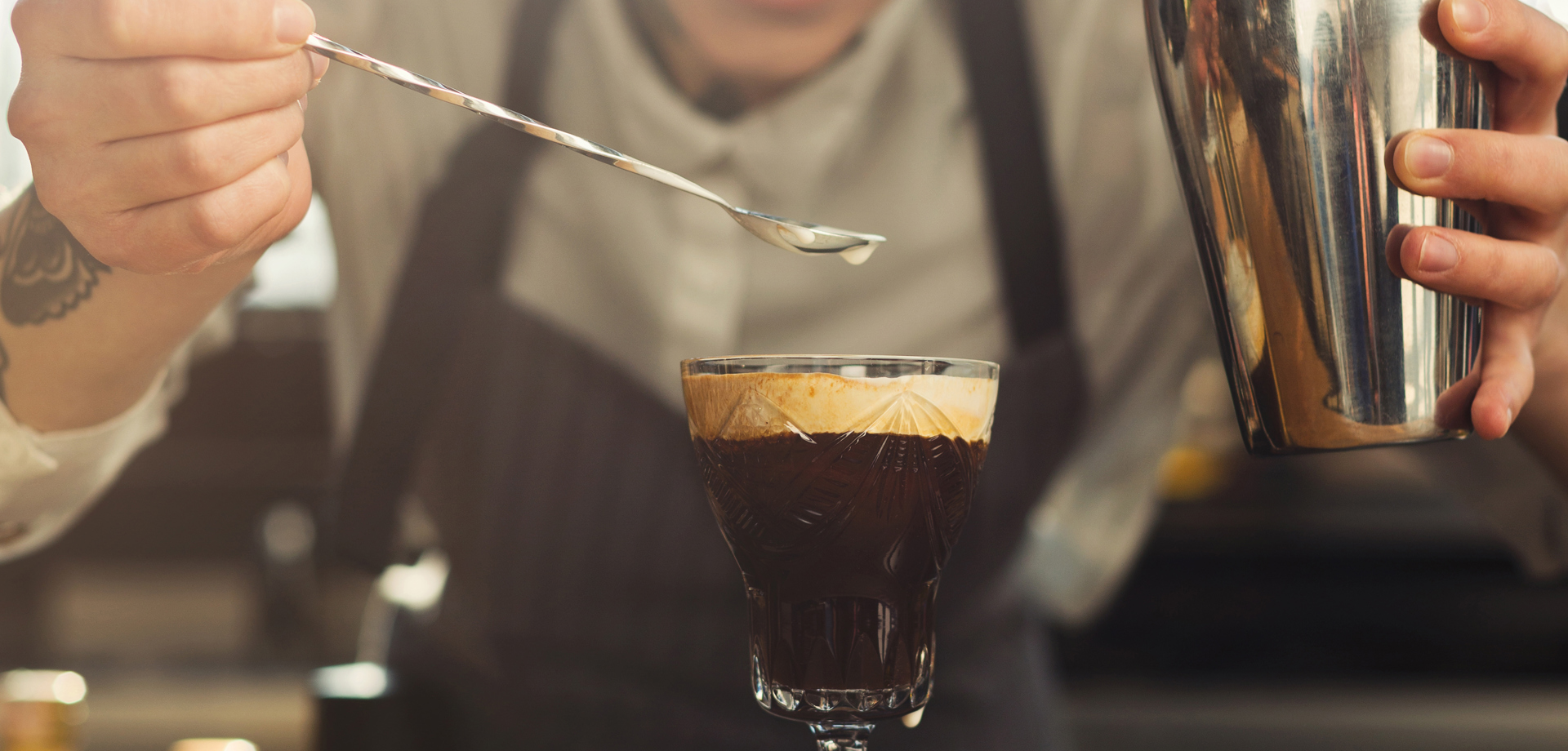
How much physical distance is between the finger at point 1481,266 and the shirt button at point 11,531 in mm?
1052

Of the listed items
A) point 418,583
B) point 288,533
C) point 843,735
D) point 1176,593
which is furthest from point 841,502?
point 288,533

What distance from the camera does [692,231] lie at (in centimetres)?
129

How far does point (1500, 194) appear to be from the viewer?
0.56 m

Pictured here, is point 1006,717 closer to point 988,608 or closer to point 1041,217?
point 988,608

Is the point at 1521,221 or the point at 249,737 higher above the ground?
the point at 1521,221

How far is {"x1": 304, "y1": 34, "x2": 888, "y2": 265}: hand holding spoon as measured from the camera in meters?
0.52

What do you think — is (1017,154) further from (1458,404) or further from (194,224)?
(194,224)

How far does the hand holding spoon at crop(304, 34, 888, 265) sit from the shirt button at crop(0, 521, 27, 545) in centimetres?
56

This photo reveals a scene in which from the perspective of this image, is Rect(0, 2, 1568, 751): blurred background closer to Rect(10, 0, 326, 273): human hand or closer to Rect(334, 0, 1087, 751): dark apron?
Rect(334, 0, 1087, 751): dark apron

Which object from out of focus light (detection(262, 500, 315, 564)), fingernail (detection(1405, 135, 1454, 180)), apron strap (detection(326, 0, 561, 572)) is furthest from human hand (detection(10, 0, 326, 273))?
out of focus light (detection(262, 500, 315, 564))

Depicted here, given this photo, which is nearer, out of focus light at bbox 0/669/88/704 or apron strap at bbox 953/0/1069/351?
out of focus light at bbox 0/669/88/704

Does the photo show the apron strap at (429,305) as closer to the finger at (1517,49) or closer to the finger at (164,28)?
the finger at (164,28)

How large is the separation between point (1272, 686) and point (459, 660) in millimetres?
2021

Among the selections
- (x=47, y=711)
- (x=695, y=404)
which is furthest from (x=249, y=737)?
(x=695, y=404)
